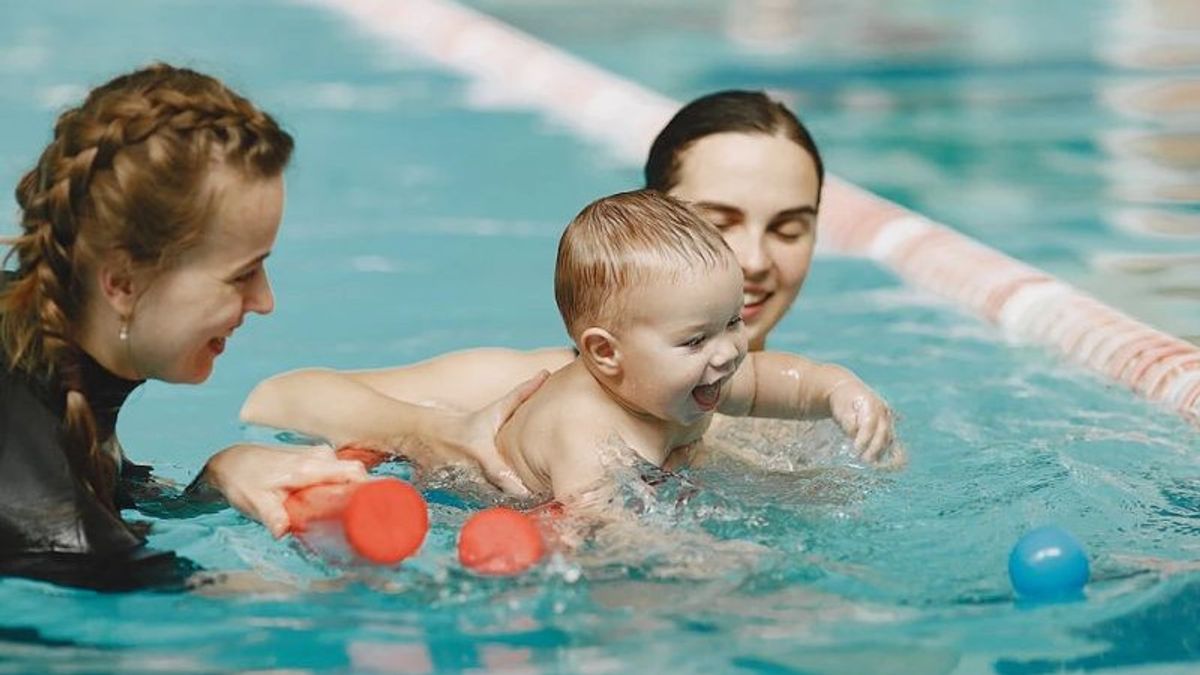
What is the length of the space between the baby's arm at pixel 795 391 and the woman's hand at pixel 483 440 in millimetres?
413

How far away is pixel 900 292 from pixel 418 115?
11.4 ft

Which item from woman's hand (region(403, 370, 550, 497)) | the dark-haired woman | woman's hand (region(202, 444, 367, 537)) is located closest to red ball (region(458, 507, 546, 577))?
woman's hand (region(202, 444, 367, 537))

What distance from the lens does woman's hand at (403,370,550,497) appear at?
162 inches

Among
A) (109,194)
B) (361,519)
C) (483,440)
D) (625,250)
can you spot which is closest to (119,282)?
(109,194)

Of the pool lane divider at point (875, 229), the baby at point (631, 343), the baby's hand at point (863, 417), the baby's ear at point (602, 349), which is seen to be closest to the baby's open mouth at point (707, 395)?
the baby at point (631, 343)

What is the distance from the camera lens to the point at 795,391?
4.34 m

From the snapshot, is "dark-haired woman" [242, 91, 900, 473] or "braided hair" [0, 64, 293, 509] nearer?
"braided hair" [0, 64, 293, 509]

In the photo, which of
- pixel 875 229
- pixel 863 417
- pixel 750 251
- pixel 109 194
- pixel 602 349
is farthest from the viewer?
pixel 875 229

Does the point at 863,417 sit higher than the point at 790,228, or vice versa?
the point at 790,228

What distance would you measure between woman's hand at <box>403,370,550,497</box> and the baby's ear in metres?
0.33

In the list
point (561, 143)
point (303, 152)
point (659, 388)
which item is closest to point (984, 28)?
point (561, 143)

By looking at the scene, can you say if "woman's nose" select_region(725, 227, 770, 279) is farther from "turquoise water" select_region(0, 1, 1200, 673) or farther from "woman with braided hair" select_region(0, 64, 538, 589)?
"woman with braided hair" select_region(0, 64, 538, 589)

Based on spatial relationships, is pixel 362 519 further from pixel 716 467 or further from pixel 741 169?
pixel 741 169

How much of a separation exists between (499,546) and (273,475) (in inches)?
15.4
